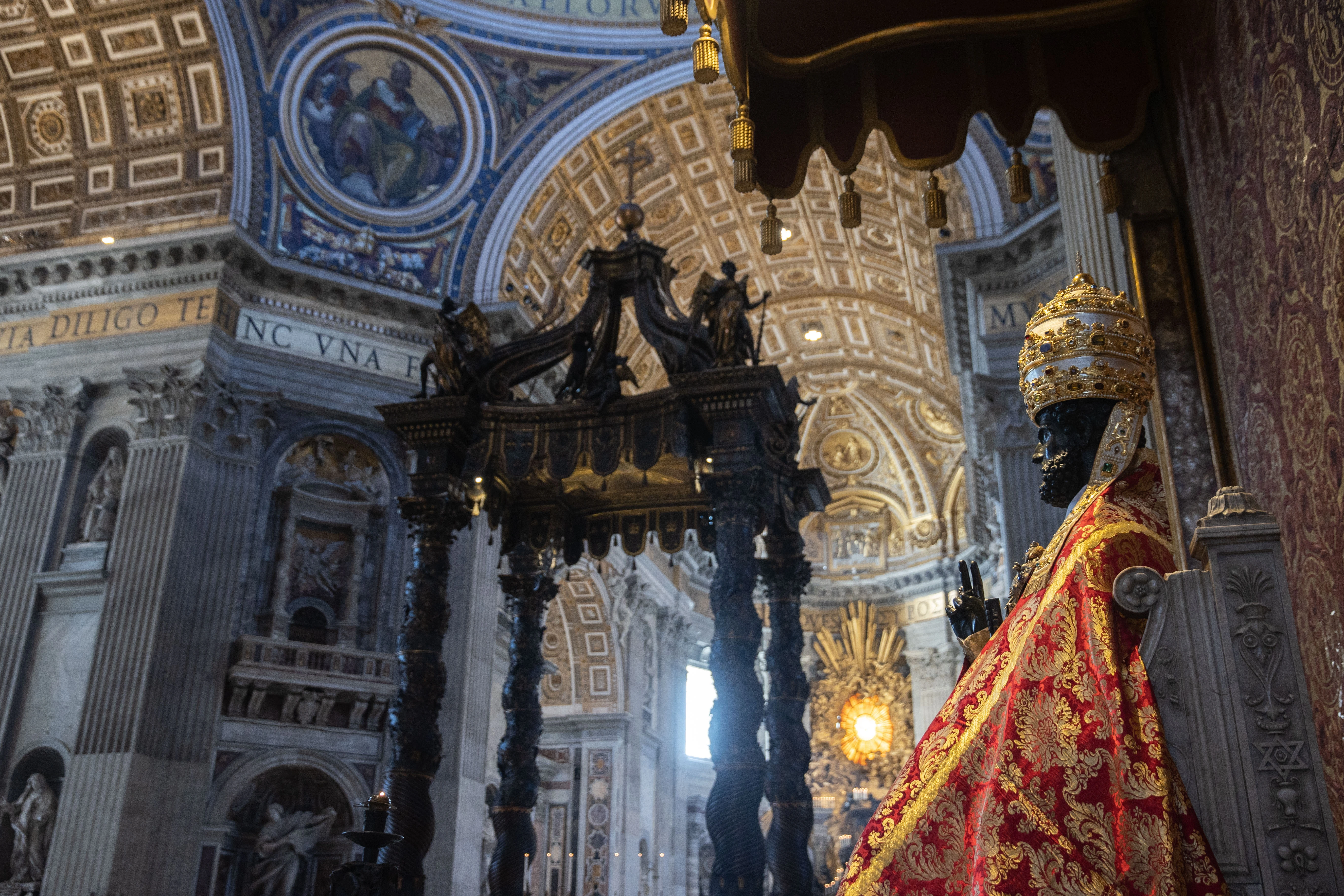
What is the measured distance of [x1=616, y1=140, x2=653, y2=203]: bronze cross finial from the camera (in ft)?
48.5

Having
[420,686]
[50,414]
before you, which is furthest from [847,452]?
[420,686]

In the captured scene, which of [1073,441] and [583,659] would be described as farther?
[583,659]

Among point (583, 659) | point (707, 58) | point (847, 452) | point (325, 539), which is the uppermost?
point (847, 452)

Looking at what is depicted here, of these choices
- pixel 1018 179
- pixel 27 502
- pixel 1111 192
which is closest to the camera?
pixel 1111 192

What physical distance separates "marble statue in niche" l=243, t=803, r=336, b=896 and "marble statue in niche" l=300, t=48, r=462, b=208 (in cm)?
697

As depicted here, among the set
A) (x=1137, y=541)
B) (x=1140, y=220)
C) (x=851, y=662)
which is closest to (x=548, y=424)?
(x=1140, y=220)

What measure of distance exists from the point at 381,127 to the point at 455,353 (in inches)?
270

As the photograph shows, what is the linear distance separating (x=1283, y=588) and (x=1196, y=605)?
6.0 inches

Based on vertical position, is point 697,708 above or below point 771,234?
above

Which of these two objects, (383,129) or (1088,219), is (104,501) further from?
(1088,219)

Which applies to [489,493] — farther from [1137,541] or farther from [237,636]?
[1137,541]

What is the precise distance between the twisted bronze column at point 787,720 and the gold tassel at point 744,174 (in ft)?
13.5

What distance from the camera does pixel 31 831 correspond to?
10.1 m

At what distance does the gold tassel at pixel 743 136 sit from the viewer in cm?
394
